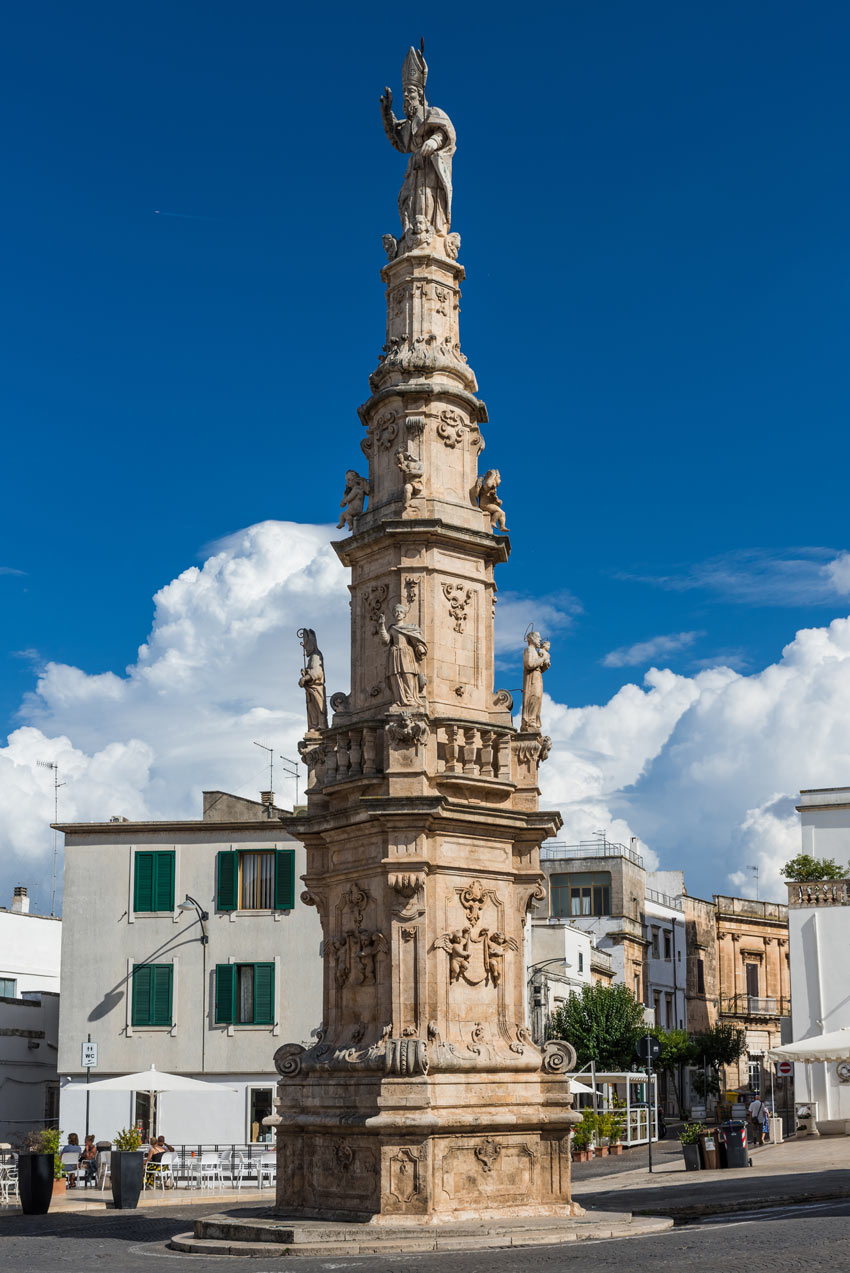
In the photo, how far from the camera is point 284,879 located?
3703 cm

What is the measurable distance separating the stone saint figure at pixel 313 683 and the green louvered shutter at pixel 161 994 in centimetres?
1866

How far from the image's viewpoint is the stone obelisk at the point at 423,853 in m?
17.6

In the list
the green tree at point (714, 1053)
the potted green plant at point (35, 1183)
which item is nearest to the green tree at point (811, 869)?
the green tree at point (714, 1053)

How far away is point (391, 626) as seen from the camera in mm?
18797

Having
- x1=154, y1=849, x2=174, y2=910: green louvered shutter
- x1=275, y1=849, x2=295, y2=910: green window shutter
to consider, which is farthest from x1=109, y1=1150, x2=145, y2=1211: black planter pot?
x1=154, y1=849, x2=174, y2=910: green louvered shutter

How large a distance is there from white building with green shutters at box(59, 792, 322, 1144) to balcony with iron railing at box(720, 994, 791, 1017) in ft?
138

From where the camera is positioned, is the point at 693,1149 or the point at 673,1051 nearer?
the point at 693,1149

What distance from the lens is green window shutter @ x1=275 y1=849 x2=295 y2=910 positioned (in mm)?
36781

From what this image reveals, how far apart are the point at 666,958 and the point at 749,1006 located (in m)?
7.83

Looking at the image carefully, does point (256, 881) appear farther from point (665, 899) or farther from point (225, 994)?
point (665, 899)

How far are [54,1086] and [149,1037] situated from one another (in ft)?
30.4

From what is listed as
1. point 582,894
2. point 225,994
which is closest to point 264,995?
point 225,994

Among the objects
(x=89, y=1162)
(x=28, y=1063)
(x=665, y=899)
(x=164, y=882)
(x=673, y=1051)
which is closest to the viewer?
(x=89, y=1162)

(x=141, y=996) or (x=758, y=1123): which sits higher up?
(x=141, y=996)
